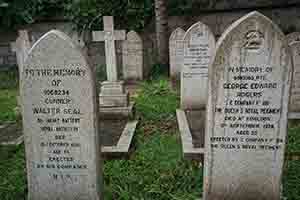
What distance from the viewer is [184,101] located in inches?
239

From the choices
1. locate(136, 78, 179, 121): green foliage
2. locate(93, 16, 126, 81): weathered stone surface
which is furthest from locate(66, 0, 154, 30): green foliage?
locate(93, 16, 126, 81): weathered stone surface

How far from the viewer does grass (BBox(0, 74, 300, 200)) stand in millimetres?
3174

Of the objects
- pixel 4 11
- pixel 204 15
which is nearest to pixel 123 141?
pixel 204 15

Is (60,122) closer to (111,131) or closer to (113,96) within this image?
(111,131)

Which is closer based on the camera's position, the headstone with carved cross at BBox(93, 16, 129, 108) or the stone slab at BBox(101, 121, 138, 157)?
the stone slab at BBox(101, 121, 138, 157)

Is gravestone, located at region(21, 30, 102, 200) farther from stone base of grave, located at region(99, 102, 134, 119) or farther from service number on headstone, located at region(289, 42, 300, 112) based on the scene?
service number on headstone, located at region(289, 42, 300, 112)

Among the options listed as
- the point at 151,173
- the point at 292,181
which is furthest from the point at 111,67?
the point at 292,181

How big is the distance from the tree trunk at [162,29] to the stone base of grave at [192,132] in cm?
574

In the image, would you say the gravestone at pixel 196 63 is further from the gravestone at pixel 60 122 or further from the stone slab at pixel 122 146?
the gravestone at pixel 60 122

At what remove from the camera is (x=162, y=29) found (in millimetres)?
10969

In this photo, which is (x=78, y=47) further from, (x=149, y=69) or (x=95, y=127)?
(x=149, y=69)

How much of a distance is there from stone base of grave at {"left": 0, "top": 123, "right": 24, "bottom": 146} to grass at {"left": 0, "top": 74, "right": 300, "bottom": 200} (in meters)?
0.23

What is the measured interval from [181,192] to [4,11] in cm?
1268

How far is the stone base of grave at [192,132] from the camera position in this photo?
3836 millimetres
